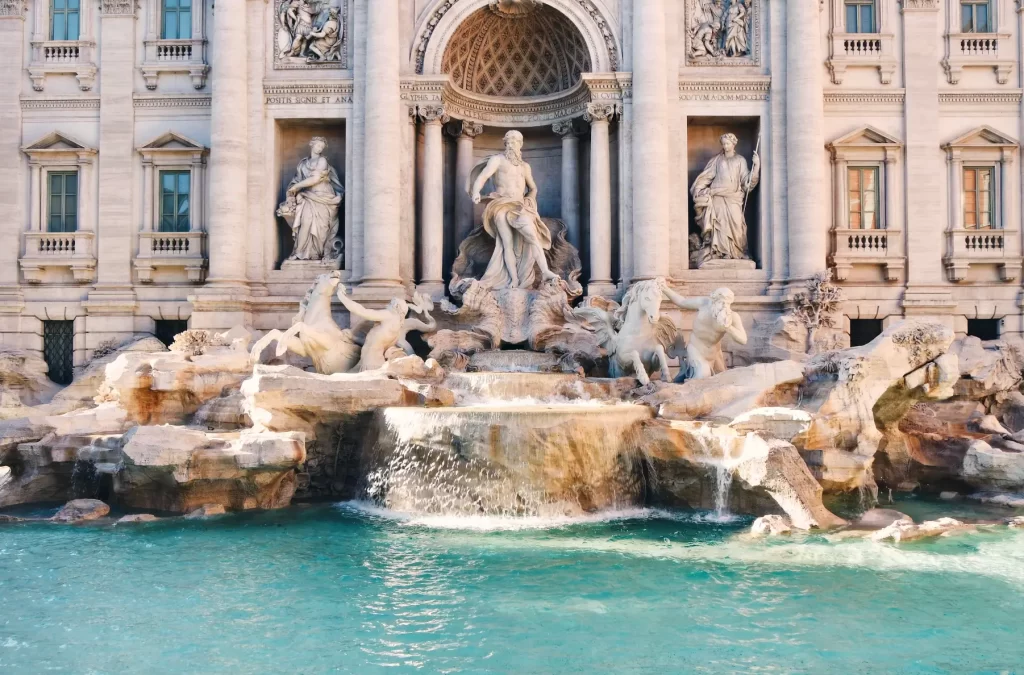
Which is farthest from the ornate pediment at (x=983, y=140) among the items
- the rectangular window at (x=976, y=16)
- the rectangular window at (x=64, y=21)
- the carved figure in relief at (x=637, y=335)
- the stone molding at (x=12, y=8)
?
the stone molding at (x=12, y=8)

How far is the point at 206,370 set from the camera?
41.8ft

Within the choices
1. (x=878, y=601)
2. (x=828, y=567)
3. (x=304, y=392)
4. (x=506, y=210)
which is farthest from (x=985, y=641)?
(x=506, y=210)

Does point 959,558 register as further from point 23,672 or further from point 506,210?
point 506,210

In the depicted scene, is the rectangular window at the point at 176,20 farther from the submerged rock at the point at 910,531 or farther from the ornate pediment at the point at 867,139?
the submerged rock at the point at 910,531

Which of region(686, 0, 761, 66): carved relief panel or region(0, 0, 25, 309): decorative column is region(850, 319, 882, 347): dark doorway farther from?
region(0, 0, 25, 309): decorative column

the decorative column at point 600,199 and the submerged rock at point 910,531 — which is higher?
the decorative column at point 600,199

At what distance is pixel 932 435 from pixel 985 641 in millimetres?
7381

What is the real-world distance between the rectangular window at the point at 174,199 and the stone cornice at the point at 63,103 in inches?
88.5

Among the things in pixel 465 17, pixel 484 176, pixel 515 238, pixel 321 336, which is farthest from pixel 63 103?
pixel 515 238

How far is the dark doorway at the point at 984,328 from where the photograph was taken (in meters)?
18.0

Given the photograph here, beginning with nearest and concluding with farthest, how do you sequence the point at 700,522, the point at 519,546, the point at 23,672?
1. the point at 23,672
2. the point at 519,546
3. the point at 700,522

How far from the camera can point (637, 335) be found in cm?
1386

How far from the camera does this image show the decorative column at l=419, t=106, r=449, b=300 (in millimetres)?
17609

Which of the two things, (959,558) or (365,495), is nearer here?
(959,558)
